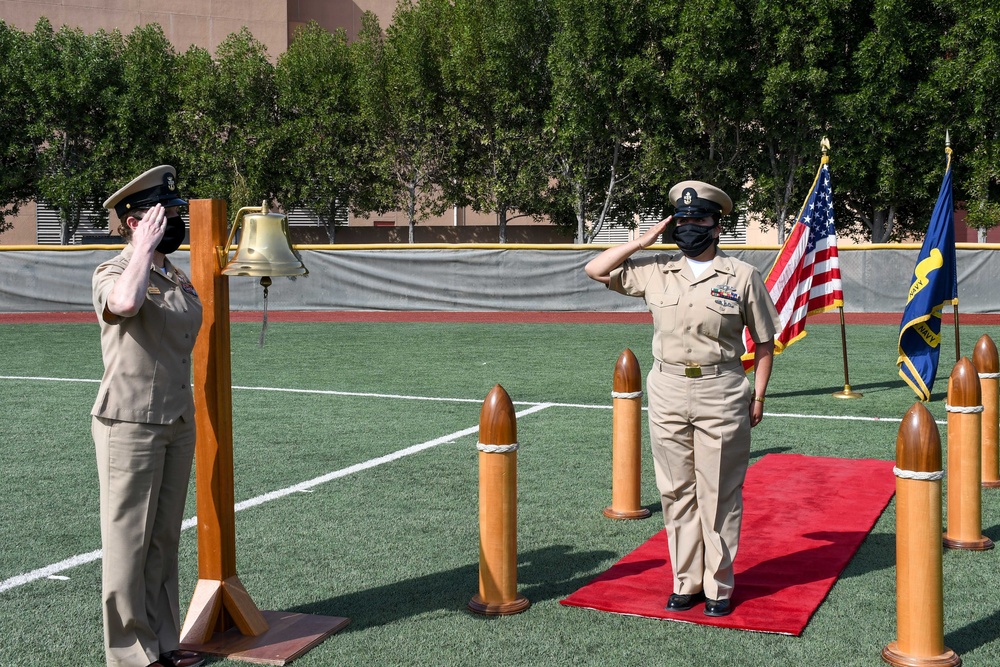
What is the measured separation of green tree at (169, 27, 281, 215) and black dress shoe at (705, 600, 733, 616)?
34589 mm

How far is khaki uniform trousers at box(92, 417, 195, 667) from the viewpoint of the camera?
419 cm

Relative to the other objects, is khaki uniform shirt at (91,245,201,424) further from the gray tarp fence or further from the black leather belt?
the gray tarp fence

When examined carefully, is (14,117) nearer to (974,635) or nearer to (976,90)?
(976,90)

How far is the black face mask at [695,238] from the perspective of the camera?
505 centimetres

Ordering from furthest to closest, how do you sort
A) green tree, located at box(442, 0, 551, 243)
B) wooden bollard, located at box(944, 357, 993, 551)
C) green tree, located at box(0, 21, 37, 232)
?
green tree, located at box(0, 21, 37, 232) < green tree, located at box(442, 0, 551, 243) < wooden bollard, located at box(944, 357, 993, 551)

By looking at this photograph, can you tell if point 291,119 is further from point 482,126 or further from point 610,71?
point 610,71

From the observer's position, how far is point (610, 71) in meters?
31.5

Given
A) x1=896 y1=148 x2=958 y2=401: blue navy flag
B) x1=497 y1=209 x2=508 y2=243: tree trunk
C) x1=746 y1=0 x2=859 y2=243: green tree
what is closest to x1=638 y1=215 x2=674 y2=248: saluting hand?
x1=896 y1=148 x2=958 y2=401: blue navy flag

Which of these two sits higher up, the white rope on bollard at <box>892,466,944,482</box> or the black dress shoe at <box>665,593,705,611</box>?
the white rope on bollard at <box>892,466,944,482</box>

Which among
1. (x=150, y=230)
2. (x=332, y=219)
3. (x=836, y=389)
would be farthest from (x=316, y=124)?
(x=150, y=230)

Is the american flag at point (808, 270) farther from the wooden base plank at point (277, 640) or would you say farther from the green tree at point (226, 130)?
the green tree at point (226, 130)

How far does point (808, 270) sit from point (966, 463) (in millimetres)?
5702

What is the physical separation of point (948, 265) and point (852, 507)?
12.5 feet

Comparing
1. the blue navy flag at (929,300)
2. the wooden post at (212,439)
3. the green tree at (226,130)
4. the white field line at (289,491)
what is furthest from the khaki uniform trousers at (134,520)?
the green tree at (226,130)
